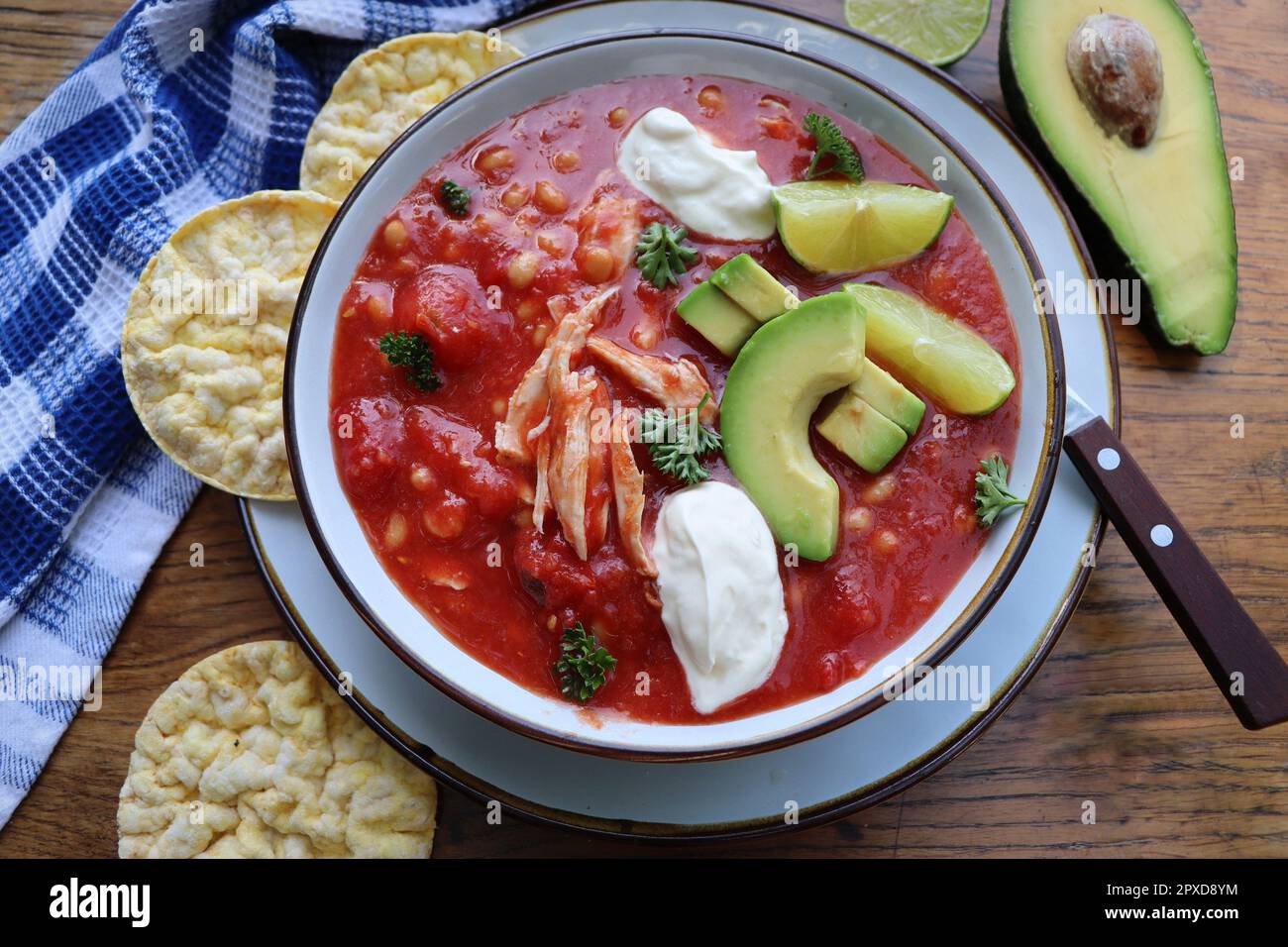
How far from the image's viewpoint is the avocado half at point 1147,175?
11.7ft

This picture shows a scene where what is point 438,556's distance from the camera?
10.6 ft

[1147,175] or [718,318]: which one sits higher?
[1147,175]

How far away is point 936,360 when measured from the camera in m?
3.14

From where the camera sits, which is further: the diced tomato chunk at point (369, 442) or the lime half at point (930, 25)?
the lime half at point (930, 25)

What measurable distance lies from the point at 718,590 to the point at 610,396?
0.66 meters

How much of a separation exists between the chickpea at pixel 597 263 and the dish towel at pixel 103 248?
113 centimetres

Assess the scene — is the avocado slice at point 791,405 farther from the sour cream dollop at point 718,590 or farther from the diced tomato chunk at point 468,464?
the diced tomato chunk at point 468,464

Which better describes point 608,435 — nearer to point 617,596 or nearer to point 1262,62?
point 617,596

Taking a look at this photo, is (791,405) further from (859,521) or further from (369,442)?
(369,442)

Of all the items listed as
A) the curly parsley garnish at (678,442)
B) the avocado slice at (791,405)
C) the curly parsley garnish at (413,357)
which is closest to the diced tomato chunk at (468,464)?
the curly parsley garnish at (413,357)

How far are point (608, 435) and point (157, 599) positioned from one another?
1.69 metres

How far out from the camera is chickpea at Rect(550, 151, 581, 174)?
3398mm

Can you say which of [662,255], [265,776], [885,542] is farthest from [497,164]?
[265,776]

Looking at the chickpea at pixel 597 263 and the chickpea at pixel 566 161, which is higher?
the chickpea at pixel 566 161
